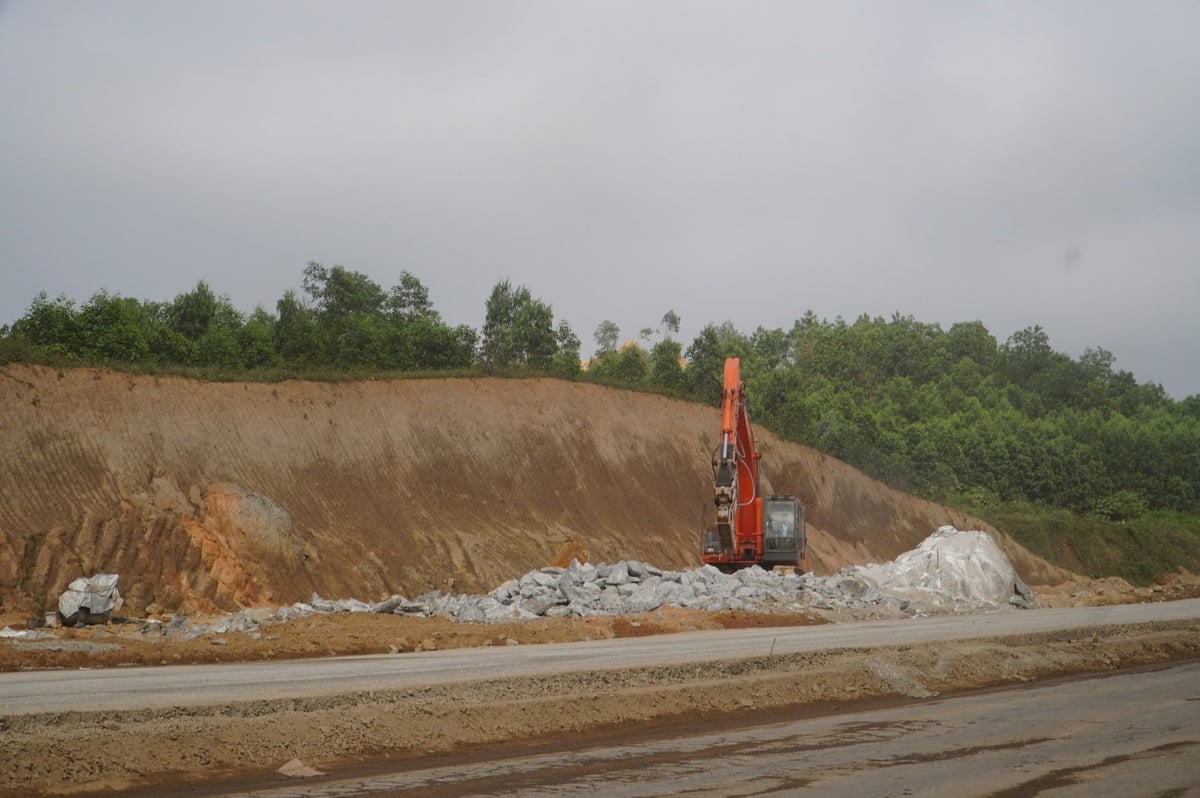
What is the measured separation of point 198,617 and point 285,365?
2810 cm

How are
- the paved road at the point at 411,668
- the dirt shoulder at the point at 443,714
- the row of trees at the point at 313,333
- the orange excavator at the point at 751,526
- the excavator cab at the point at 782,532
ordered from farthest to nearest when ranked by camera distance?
the row of trees at the point at 313,333 → the excavator cab at the point at 782,532 → the orange excavator at the point at 751,526 → the paved road at the point at 411,668 → the dirt shoulder at the point at 443,714

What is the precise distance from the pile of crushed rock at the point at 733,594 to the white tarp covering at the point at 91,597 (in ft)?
8.11

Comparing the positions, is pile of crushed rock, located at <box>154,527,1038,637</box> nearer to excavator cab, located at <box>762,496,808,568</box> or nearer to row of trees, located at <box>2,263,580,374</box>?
excavator cab, located at <box>762,496,808,568</box>

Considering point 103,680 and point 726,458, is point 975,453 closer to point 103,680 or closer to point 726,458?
point 726,458

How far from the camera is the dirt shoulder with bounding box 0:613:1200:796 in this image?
12117 millimetres

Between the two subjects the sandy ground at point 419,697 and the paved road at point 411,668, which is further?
the paved road at point 411,668

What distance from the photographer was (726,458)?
35969 millimetres

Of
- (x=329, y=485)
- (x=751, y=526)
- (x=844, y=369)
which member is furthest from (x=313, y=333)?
(x=844, y=369)

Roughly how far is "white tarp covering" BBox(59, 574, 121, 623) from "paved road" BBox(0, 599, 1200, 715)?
10.9 m

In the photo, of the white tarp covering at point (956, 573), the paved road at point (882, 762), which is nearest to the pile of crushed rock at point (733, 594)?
the white tarp covering at point (956, 573)

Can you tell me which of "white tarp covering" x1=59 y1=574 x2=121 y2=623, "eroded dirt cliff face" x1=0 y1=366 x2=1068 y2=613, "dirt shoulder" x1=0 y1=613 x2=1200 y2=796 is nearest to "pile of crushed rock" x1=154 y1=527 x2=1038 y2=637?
"white tarp covering" x1=59 y1=574 x2=121 y2=623

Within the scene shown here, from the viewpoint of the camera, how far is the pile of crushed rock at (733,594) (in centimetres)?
3244

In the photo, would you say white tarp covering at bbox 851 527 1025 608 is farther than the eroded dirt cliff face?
Yes

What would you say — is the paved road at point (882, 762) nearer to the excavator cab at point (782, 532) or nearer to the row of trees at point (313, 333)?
the excavator cab at point (782, 532)
